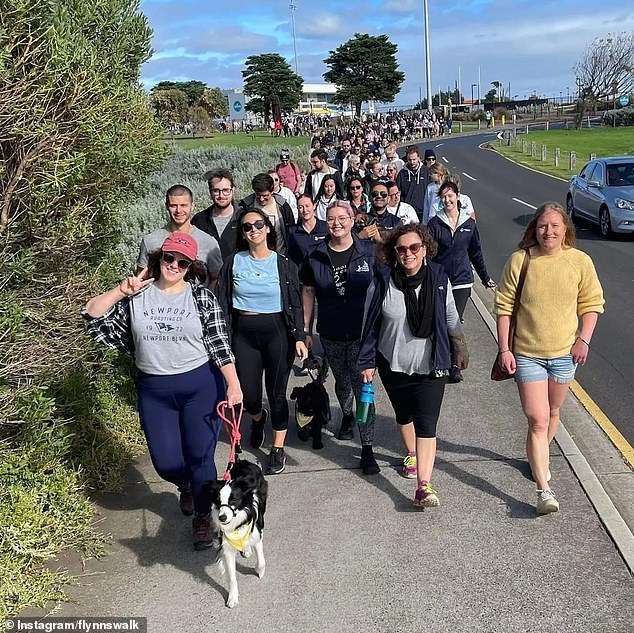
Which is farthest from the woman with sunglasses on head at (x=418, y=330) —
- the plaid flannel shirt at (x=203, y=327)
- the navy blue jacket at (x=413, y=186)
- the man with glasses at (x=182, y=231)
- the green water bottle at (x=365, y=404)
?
the navy blue jacket at (x=413, y=186)

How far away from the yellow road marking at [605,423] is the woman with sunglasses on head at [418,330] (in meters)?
1.54

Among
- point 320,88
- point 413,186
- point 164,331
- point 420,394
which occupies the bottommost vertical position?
point 420,394

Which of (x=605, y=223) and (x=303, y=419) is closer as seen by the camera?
(x=303, y=419)

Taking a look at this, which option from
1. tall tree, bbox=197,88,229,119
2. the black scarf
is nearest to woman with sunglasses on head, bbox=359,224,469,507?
the black scarf

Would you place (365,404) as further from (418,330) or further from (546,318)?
(546,318)

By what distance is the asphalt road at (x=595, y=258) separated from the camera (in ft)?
21.2

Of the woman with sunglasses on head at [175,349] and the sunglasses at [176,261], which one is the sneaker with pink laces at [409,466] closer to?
the woman with sunglasses on head at [175,349]

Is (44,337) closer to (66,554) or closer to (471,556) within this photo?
(66,554)

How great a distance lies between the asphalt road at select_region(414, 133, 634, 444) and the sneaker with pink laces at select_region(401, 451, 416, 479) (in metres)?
1.74

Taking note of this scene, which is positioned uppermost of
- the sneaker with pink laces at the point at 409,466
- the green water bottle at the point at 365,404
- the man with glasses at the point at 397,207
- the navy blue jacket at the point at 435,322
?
the man with glasses at the point at 397,207

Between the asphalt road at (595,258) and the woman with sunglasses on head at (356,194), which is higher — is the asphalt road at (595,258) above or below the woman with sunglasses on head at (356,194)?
below

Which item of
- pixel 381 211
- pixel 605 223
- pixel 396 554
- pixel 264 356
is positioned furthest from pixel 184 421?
pixel 605 223

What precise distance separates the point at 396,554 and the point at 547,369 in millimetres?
1489

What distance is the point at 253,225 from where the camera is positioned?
16.0 feet
